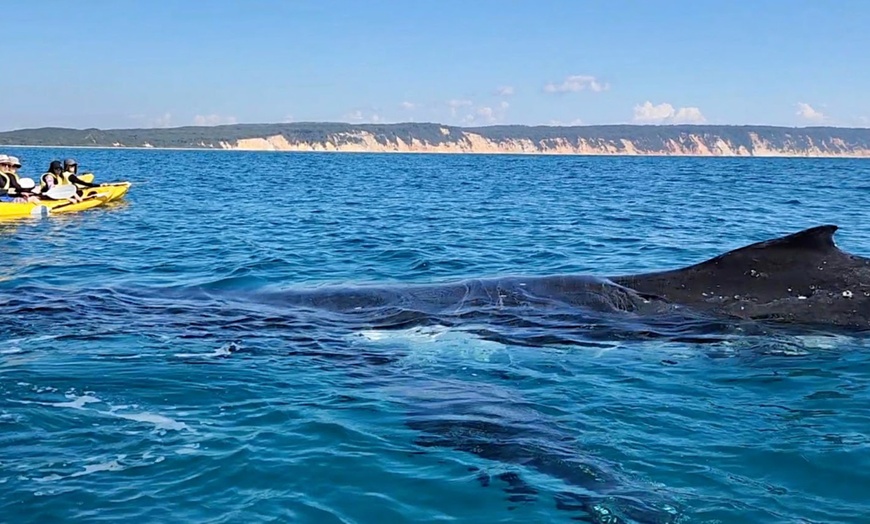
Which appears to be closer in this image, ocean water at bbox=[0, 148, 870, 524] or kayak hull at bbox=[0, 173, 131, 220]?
ocean water at bbox=[0, 148, 870, 524]

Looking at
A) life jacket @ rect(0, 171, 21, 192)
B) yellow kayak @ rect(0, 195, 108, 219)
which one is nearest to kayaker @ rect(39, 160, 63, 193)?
yellow kayak @ rect(0, 195, 108, 219)

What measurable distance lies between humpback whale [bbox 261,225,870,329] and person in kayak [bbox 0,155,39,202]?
20882 mm

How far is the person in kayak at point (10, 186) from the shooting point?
29.2m

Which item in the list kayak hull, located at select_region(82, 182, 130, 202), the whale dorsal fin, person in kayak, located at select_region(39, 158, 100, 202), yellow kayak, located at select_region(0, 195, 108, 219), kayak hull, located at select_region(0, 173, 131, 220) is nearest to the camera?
the whale dorsal fin

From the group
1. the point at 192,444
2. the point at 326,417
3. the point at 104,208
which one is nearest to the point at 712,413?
the point at 326,417

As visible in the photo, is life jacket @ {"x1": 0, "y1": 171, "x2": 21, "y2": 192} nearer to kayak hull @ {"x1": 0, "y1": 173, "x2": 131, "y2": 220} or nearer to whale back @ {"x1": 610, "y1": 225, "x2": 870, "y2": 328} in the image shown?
kayak hull @ {"x1": 0, "y1": 173, "x2": 131, "y2": 220}

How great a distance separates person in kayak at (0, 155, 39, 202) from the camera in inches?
1150

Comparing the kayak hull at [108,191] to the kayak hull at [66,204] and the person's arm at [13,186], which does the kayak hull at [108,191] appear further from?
the person's arm at [13,186]

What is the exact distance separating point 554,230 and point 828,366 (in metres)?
17.2

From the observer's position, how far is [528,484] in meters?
5.98

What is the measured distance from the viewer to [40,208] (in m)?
29.1

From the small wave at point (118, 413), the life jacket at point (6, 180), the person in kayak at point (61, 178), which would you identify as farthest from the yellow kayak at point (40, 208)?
the small wave at point (118, 413)

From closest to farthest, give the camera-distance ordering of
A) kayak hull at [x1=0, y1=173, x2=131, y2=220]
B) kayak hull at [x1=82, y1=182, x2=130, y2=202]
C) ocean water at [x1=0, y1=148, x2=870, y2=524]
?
ocean water at [x1=0, y1=148, x2=870, y2=524], kayak hull at [x1=0, y1=173, x2=131, y2=220], kayak hull at [x1=82, y1=182, x2=130, y2=202]

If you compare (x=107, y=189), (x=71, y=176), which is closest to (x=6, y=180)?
(x=71, y=176)
